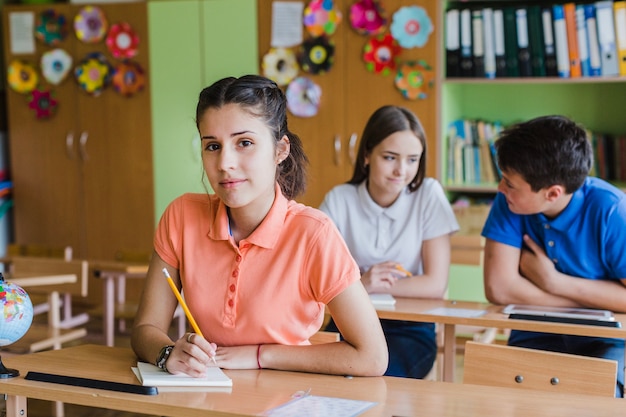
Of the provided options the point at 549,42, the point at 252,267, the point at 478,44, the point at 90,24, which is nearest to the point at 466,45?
the point at 478,44

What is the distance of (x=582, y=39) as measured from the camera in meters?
4.19

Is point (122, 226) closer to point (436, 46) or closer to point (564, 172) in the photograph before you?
point (436, 46)

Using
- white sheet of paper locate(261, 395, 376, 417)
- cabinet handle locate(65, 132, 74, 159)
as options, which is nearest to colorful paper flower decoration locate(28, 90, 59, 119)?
cabinet handle locate(65, 132, 74, 159)

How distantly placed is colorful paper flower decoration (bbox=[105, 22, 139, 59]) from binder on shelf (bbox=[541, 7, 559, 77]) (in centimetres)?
247

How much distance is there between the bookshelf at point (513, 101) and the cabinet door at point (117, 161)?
1.89m

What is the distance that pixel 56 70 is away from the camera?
17.6 ft

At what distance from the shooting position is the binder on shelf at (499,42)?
170 inches

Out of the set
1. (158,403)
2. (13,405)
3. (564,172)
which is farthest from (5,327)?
(564,172)

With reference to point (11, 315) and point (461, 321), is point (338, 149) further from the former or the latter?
point (11, 315)

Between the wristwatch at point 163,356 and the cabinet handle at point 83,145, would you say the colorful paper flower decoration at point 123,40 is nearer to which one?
the cabinet handle at point 83,145

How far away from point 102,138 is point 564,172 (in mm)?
3613

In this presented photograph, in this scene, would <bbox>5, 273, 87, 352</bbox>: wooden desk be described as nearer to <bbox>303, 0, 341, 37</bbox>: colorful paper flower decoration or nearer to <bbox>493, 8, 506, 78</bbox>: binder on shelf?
<bbox>303, 0, 341, 37</bbox>: colorful paper flower decoration

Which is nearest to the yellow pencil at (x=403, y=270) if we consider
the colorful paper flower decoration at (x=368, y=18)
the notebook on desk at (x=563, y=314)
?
the notebook on desk at (x=563, y=314)

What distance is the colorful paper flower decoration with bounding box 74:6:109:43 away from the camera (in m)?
5.24
